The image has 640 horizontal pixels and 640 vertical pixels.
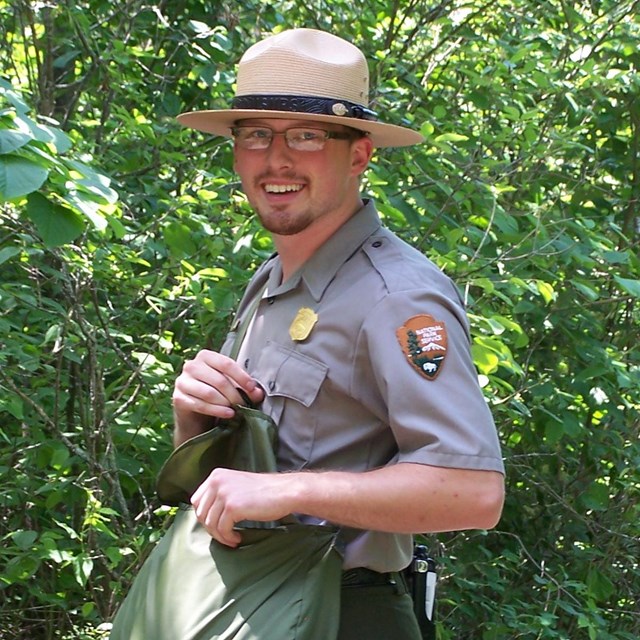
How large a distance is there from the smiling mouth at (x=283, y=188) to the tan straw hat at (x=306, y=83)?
0.39ft

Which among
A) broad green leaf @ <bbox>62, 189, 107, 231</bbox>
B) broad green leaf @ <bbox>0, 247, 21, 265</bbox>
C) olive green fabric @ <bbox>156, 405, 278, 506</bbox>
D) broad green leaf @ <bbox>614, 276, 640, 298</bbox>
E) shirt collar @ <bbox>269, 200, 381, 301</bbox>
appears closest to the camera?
olive green fabric @ <bbox>156, 405, 278, 506</bbox>

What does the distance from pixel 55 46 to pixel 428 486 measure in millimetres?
3469

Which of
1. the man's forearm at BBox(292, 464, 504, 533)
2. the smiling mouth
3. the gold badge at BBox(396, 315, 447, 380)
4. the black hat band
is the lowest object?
the man's forearm at BBox(292, 464, 504, 533)

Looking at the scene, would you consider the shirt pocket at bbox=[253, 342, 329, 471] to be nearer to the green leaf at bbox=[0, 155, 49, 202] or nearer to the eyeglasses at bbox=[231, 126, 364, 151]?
the eyeglasses at bbox=[231, 126, 364, 151]

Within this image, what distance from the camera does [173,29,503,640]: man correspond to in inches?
64.7

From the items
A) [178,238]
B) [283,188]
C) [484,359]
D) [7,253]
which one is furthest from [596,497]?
[283,188]

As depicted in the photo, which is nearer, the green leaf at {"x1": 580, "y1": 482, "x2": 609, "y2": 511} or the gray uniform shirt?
the gray uniform shirt

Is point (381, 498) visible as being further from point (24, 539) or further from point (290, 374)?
point (24, 539)

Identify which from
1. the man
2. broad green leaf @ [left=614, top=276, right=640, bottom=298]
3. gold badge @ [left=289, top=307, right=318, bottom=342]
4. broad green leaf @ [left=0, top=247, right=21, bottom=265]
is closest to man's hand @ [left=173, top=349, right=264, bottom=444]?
the man

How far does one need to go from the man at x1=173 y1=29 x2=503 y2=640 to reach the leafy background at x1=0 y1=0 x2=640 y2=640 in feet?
3.50

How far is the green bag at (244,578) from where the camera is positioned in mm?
1667

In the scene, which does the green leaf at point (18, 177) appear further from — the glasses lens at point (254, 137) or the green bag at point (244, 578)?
the green bag at point (244, 578)

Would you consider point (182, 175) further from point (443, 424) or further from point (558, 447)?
point (443, 424)

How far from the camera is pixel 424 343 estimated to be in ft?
5.57
